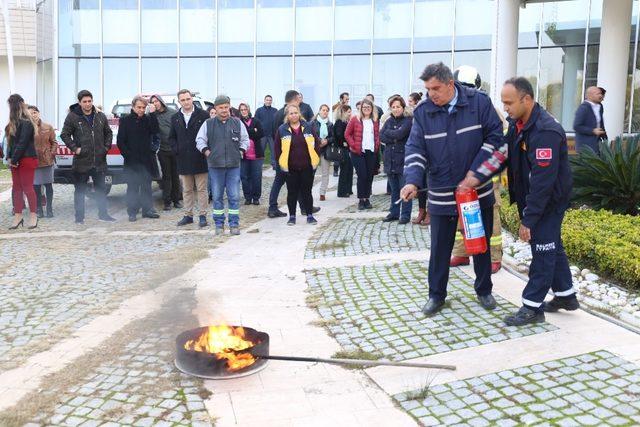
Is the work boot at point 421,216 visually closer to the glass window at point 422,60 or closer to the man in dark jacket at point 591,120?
the man in dark jacket at point 591,120

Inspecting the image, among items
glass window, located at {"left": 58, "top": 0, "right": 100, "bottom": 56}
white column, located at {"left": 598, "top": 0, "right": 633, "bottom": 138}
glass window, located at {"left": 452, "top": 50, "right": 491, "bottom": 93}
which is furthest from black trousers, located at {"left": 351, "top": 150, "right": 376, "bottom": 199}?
glass window, located at {"left": 58, "top": 0, "right": 100, "bottom": 56}

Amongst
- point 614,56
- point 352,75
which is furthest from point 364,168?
point 352,75

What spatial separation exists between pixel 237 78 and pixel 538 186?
66.7ft

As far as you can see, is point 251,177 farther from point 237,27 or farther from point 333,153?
point 237,27

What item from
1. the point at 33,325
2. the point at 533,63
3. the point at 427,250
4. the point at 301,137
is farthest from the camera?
the point at 533,63

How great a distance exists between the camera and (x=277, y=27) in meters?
23.8

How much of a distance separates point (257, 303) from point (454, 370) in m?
2.29

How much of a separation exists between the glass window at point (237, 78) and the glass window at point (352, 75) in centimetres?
307

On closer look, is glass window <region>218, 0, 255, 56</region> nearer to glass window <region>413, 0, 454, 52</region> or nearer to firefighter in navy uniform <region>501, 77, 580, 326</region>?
glass window <region>413, 0, 454, 52</region>

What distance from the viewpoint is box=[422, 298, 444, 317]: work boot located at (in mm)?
5531

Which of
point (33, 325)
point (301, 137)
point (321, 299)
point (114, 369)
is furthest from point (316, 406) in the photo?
point (301, 137)

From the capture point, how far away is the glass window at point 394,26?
2284cm

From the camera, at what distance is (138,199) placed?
1139 centimetres

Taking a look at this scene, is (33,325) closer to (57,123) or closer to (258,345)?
(258,345)
